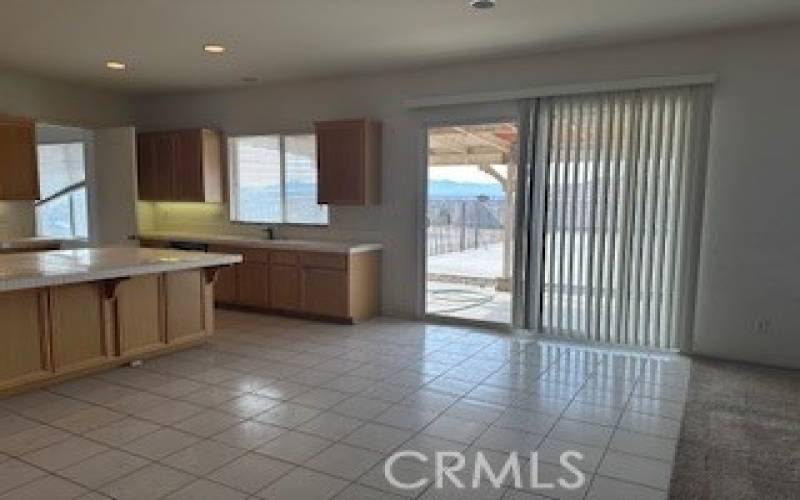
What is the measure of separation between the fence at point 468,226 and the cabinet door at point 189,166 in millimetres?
3477

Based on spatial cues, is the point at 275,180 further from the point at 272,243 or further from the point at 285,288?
the point at 285,288

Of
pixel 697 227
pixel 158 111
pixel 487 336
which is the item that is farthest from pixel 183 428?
pixel 158 111

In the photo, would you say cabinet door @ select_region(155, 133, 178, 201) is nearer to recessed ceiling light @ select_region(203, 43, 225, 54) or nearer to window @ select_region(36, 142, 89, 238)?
window @ select_region(36, 142, 89, 238)

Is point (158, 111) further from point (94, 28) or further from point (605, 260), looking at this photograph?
point (605, 260)

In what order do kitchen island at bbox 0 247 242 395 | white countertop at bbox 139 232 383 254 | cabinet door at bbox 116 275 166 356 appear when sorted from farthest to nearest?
white countertop at bbox 139 232 383 254
cabinet door at bbox 116 275 166 356
kitchen island at bbox 0 247 242 395

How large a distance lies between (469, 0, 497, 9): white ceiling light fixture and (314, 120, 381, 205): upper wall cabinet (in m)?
2.22

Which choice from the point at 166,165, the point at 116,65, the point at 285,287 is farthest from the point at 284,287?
the point at 116,65

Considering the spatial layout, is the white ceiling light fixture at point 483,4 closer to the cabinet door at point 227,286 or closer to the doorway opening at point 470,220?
the doorway opening at point 470,220

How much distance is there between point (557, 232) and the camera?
17.0ft

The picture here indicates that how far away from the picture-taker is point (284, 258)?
20.2ft

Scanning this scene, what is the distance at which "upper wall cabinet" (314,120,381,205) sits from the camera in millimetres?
5914

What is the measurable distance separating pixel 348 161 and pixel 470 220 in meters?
3.80

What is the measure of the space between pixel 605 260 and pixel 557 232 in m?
0.49

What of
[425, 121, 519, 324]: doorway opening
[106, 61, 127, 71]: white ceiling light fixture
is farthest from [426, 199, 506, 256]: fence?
[106, 61, 127, 71]: white ceiling light fixture
